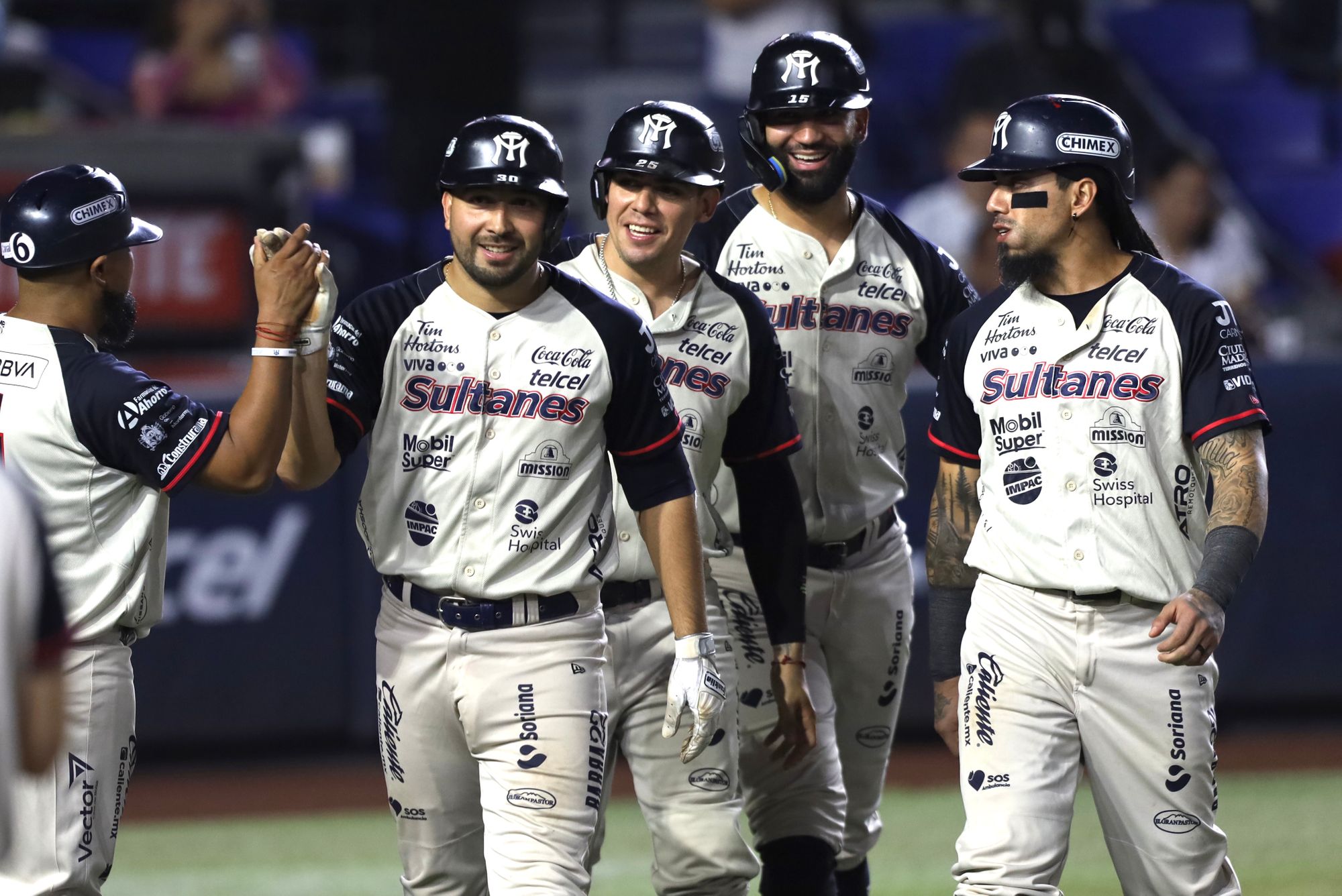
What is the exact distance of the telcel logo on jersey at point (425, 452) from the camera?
4445 mm

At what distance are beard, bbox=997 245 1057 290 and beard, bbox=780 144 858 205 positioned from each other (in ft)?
3.16

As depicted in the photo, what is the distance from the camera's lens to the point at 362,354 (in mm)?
4504

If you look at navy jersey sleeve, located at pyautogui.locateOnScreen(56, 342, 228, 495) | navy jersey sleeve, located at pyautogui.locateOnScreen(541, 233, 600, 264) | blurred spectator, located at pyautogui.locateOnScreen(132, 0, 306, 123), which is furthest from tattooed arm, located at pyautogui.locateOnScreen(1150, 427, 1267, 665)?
blurred spectator, located at pyautogui.locateOnScreen(132, 0, 306, 123)

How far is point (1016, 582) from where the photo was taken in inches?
177

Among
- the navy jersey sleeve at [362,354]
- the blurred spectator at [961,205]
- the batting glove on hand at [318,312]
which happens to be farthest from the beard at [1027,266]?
the blurred spectator at [961,205]

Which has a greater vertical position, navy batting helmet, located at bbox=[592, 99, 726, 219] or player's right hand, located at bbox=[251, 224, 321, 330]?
navy batting helmet, located at bbox=[592, 99, 726, 219]

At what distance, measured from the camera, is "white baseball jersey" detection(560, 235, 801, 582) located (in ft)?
16.4

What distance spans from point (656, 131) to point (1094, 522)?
1.53 m

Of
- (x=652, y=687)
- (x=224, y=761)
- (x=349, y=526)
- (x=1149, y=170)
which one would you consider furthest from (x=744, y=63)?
(x=652, y=687)

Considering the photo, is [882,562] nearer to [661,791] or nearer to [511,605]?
[661,791]

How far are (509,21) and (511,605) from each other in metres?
7.86

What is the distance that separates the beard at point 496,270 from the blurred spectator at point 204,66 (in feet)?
28.3

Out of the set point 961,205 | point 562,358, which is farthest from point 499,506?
point 961,205

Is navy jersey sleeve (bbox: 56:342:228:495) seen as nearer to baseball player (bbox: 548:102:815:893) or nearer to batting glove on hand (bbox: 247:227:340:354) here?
batting glove on hand (bbox: 247:227:340:354)
